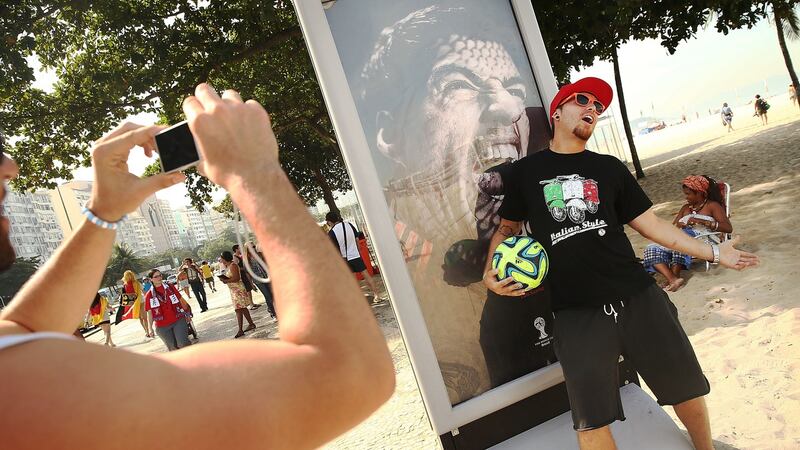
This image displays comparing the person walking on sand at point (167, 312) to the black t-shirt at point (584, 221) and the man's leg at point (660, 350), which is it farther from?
the man's leg at point (660, 350)

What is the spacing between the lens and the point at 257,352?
723mm

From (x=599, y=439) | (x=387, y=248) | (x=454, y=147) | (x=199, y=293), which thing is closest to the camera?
(x=599, y=439)

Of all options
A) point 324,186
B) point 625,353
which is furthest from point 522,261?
point 324,186

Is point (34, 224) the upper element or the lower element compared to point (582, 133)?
upper

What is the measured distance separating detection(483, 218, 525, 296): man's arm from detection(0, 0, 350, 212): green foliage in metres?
8.00

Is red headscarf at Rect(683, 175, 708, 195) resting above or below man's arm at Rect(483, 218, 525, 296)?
below

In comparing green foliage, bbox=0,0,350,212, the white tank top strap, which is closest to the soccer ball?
the white tank top strap

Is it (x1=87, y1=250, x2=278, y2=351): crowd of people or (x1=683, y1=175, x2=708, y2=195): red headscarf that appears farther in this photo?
(x1=87, y1=250, x2=278, y2=351): crowd of people

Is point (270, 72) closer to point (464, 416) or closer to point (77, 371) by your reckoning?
point (464, 416)

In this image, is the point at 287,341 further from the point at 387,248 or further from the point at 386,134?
the point at 386,134

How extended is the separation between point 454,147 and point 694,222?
4.43 m

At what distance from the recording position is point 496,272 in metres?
2.74

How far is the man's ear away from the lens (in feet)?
9.82

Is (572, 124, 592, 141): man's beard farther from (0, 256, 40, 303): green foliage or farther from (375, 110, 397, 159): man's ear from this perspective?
(0, 256, 40, 303): green foliage
